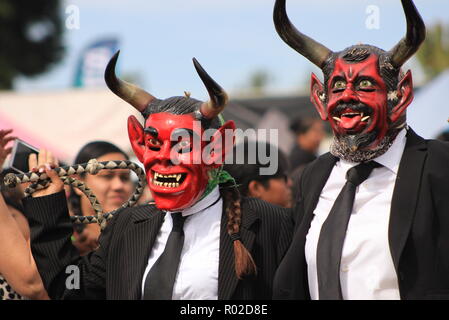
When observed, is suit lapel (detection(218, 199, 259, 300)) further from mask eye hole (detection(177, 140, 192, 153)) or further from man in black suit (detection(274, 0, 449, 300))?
mask eye hole (detection(177, 140, 192, 153))

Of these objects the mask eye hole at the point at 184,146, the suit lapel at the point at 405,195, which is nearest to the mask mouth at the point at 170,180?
the mask eye hole at the point at 184,146

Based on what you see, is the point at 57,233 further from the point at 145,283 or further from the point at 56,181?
the point at 145,283

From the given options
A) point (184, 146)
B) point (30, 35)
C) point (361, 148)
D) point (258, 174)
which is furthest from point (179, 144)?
point (30, 35)

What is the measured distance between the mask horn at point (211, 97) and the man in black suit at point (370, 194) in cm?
41

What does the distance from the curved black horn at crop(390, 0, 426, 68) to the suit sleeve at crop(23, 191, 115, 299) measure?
162cm

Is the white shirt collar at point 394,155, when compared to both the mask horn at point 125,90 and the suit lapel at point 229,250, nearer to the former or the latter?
the suit lapel at point 229,250

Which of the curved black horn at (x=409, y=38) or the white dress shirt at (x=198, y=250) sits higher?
the curved black horn at (x=409, y=38)

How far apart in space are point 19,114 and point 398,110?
35.7 ft

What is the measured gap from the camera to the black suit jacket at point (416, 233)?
332 cm

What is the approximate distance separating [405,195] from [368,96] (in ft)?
1.53

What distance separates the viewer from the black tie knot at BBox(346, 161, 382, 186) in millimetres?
3574

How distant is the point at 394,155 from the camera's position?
11.8 feet

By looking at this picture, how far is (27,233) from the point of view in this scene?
193 inches

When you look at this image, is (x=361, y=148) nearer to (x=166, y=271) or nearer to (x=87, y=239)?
(x=166, y=271)
